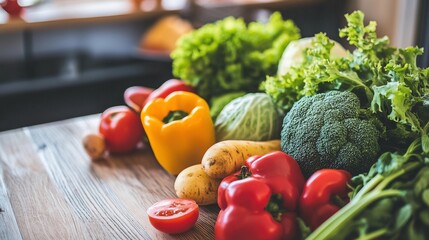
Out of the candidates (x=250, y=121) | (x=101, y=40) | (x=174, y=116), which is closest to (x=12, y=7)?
(x=101, y=40)

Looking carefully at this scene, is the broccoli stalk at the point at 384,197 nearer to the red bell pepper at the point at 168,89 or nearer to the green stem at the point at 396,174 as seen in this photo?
the green stem at the point at 396,174

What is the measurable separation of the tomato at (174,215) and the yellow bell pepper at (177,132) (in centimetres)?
18

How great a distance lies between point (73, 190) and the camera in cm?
126

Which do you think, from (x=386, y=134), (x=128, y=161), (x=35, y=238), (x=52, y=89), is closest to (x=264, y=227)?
(x=386, y=134)

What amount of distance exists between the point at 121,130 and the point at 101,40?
6.64 feet

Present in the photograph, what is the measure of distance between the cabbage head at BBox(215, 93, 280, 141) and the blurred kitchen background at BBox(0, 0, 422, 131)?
1.44 meters

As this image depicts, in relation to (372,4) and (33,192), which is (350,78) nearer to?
(33,192)

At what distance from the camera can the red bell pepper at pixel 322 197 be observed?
38.0 inches

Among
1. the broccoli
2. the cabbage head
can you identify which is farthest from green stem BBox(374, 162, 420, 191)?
the cabbage head

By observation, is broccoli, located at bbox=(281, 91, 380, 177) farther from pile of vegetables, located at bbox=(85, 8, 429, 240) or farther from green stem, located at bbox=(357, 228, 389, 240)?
green stem, located at bbox=(357, 228, 389, 240)

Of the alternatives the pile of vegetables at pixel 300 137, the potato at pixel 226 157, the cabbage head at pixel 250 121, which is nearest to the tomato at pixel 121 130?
the pile of vegetables at pixel 300 137

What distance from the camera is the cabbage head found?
1.33 metres

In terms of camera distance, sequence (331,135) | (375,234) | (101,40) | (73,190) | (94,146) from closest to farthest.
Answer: (375,234) → (331,135) → (73,190) → (94,146) → (101,40)

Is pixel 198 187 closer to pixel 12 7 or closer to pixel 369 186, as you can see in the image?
pixel 369 186
